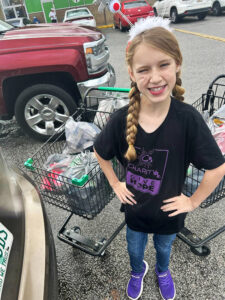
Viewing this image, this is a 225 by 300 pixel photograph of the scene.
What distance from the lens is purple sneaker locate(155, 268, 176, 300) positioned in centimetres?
187

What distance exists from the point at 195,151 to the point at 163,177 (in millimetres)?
224

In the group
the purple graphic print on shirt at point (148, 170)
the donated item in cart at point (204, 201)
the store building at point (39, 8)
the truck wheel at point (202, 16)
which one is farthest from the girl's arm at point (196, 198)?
the store building at point (39, 8)

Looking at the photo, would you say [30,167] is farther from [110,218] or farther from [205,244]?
[205,244]

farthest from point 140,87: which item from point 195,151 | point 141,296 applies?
point 141,296

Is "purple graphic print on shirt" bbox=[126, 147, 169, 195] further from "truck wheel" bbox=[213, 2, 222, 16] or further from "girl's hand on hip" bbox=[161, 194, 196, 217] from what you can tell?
"truck wheel" bbox=[213, 2, 222, 16]

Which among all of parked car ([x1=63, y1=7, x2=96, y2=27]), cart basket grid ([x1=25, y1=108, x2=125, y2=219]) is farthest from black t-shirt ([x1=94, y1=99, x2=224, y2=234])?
parked car ([x1=63, y1=7, x2=96, y2=27])

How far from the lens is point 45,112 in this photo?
367 centimetres

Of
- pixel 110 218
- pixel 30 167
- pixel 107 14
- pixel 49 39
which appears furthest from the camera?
pixel 107 14

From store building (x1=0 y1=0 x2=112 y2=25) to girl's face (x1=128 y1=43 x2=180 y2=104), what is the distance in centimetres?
1991

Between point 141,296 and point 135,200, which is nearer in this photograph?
point 135,200

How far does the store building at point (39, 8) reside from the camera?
61.0ft

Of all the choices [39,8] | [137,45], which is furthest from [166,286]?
[39,8]

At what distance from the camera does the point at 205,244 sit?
2232 mm

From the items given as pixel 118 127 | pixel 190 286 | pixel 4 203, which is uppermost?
pixel 118 127
